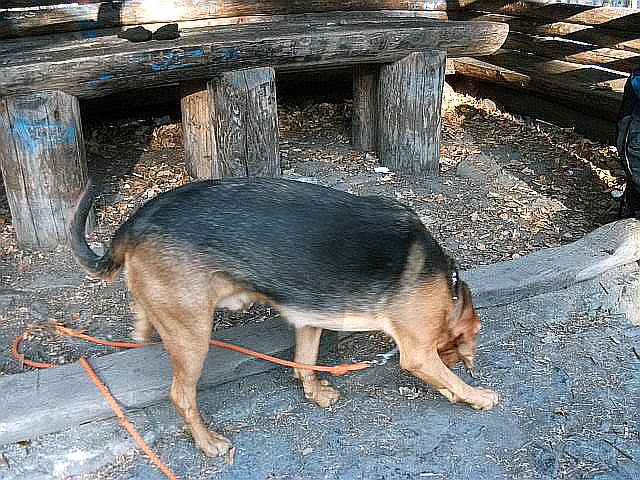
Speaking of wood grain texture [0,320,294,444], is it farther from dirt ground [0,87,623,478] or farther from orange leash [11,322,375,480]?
dirt ground [0,87,623,478]

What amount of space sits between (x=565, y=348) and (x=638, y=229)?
119cm

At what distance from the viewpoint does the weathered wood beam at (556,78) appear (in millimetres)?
6207

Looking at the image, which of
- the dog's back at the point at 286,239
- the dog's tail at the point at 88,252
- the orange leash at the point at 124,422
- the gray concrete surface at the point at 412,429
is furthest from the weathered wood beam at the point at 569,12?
the orange leash at the point at 124,422

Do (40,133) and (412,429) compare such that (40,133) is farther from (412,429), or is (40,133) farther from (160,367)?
(412,429)

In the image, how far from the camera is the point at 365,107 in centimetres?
611

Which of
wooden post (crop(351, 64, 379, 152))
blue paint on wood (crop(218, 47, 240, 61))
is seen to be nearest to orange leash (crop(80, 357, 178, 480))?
blue paint on wood (crop(218, 47, 240, 61))

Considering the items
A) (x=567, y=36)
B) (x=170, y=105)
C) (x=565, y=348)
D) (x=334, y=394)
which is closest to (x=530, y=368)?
(x=565, y=348)

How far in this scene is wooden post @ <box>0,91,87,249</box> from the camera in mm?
4180

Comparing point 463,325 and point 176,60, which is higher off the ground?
point 176,60

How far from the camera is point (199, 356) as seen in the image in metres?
2.74

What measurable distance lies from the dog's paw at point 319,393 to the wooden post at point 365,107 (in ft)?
10.9

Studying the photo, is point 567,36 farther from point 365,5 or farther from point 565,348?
point 565,348

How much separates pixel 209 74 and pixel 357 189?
1.48m

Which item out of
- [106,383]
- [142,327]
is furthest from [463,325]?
[106,383]
